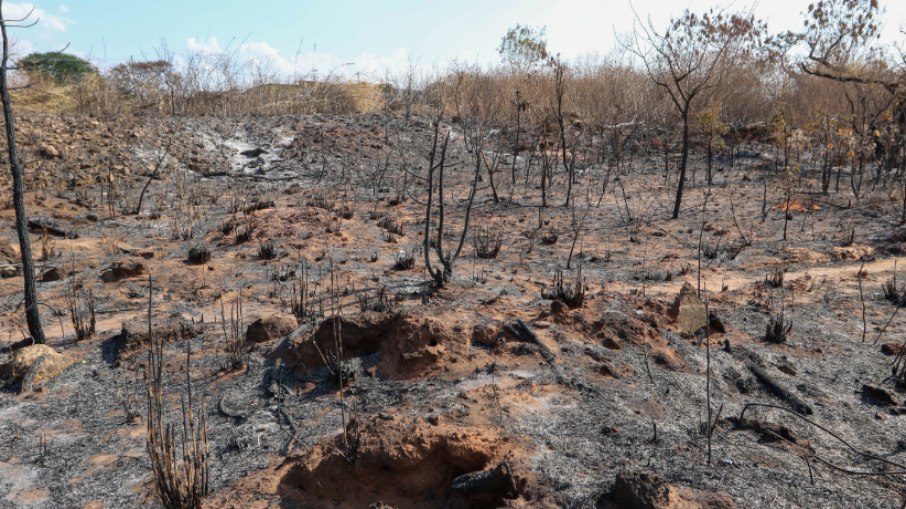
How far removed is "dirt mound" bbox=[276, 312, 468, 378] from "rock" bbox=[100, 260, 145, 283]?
2.94 meters

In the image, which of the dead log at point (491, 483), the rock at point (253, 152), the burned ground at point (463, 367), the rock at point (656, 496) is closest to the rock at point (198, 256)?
the burned ground at point (463, 367)

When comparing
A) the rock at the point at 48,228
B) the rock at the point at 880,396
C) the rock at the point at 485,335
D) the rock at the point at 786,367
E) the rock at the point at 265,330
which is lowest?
the rock at the point at 880,396

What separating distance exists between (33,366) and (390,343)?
2198 millimetres

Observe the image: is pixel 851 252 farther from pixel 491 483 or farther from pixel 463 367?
pixel 491 483

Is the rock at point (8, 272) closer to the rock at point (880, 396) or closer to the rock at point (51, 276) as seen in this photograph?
the rock at point (51, 276)

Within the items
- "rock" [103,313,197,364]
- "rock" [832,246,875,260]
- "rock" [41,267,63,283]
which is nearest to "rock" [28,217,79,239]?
"rock" [41,267,63,283]

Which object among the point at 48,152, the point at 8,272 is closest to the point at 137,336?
the point at 8,272

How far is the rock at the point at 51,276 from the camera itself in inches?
235

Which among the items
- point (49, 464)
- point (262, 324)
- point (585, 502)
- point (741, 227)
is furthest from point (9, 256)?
point (741, 227)

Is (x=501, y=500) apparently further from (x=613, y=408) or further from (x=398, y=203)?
(x=398, y=203)

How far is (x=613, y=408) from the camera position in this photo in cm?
321

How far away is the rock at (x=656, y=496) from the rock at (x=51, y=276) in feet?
18.9

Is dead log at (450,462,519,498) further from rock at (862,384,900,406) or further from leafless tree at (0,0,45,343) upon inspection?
leafless tree at (0,0,45,343)

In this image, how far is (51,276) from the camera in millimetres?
6012
